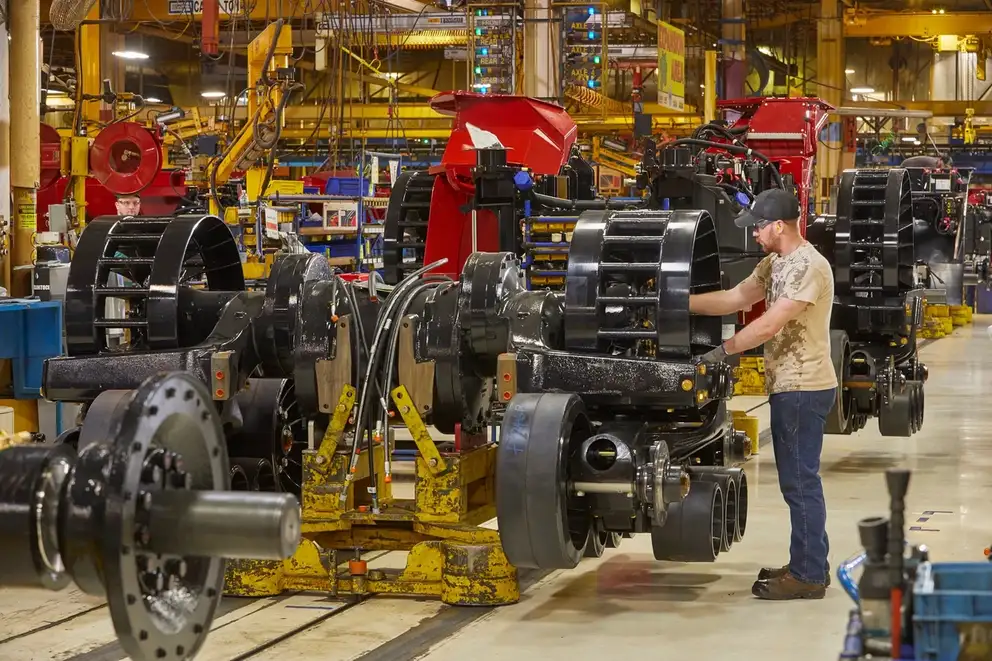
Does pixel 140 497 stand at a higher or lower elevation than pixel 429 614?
higher

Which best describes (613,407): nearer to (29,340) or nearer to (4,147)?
(29,340)

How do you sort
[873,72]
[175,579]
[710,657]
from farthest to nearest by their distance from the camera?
[873,72], [710,657], [175,579]

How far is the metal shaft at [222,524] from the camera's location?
2545 mm

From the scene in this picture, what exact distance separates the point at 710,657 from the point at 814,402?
1.13m

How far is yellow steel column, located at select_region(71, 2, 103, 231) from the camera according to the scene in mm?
12445

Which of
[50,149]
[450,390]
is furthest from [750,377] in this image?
[50,149]

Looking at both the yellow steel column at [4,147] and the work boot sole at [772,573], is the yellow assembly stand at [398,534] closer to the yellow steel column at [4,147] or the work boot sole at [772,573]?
the work boot sole at [772,573]

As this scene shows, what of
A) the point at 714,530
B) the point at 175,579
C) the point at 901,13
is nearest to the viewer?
the point at 175,579

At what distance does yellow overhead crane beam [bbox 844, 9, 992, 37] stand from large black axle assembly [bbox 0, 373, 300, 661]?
921 inches

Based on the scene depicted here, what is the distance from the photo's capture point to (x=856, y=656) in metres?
2.52

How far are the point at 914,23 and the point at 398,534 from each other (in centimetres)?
2139

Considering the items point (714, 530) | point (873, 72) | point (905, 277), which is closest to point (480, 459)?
point (714, 530)

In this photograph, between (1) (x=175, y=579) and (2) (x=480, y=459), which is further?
(2) (x=480, y=459)

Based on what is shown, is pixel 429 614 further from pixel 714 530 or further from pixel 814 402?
pixel 814 402
